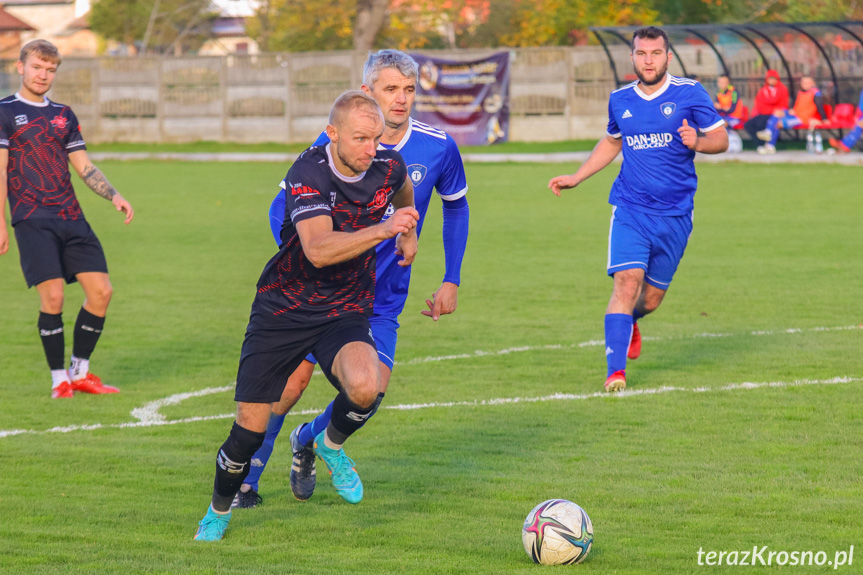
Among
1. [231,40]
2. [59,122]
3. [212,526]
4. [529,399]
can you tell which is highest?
[231,40]

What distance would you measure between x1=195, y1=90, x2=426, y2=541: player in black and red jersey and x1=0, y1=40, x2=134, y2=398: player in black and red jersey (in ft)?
11.4

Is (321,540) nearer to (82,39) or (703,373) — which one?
(703,373)

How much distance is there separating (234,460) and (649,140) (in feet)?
14.5

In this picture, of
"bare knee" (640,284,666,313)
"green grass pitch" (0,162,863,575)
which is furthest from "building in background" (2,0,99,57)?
"bare knee" (640,284,666,313)

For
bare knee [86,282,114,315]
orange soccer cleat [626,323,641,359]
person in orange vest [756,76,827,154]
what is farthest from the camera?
person in orange vest [756,76,827,154]

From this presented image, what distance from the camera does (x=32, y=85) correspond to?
7832 millimetres

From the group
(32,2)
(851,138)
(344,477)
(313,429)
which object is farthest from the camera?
(32,2)

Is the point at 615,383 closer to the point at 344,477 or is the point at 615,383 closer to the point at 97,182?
the point at 344,477

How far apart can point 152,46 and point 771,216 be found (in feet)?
241

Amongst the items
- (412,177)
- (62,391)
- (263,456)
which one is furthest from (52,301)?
(412,177)

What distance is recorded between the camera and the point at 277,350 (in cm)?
490

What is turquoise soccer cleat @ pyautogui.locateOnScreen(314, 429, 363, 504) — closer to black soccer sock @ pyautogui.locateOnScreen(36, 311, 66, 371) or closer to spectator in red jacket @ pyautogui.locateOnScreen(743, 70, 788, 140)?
black soccer sock @ pyautogui.locateOnScreen(36, 311, 66, 371)

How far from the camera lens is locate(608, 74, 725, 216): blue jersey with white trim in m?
8.07

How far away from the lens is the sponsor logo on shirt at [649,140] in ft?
26.5
